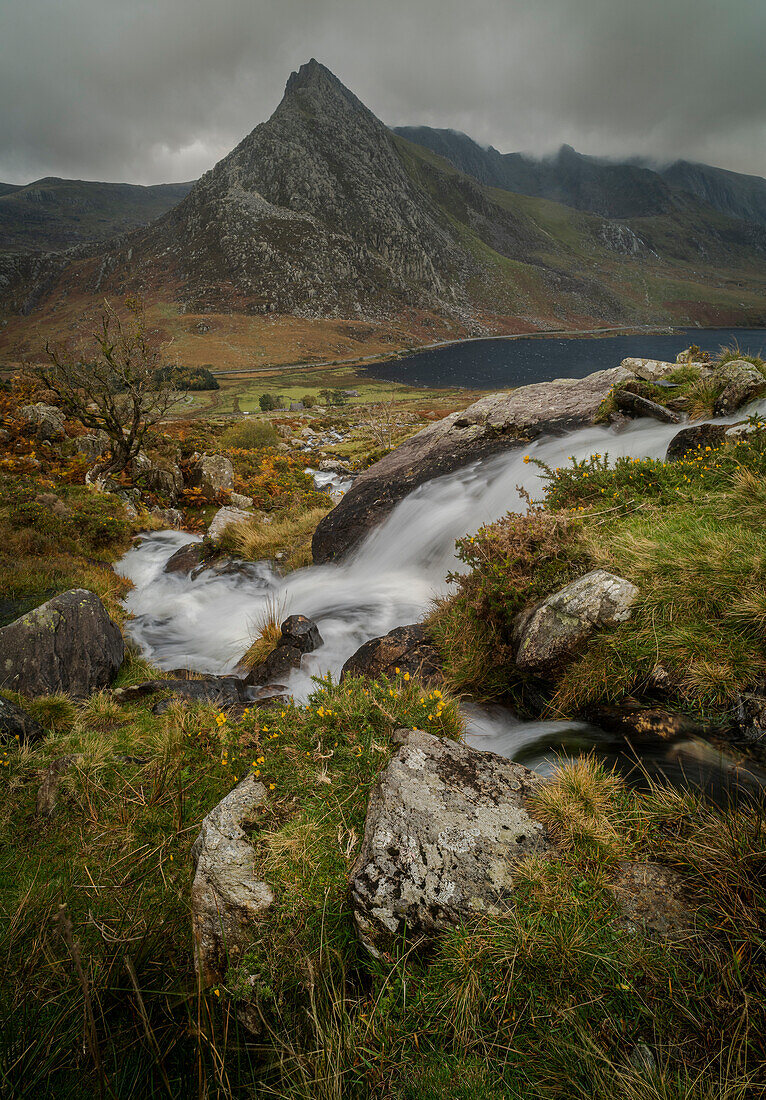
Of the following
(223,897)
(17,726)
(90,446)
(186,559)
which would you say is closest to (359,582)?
(186,559)

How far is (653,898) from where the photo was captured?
2.34 metres

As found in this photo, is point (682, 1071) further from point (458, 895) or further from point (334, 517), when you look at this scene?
point (334, 517)

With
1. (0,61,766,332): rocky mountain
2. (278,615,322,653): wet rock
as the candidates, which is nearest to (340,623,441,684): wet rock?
(278,615,322,653): wet rock

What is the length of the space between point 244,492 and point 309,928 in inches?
619

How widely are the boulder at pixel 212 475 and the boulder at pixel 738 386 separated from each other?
14.4 metres

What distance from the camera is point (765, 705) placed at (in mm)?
3232

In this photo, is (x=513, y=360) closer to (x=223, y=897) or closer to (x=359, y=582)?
(x=359, y=582)

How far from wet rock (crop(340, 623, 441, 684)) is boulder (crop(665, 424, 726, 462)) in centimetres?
477

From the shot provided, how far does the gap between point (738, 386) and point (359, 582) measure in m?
7.84

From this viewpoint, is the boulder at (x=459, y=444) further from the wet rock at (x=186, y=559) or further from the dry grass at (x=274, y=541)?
the wet rock at (x=186, y=559)

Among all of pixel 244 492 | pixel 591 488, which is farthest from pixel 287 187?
pixel 591 488

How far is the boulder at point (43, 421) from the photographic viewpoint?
57.7ft

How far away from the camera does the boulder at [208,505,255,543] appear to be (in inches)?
509

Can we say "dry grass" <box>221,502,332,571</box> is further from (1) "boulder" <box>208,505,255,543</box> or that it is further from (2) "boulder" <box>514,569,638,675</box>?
(2) "boulder" <box>514,569,638,675</box>
